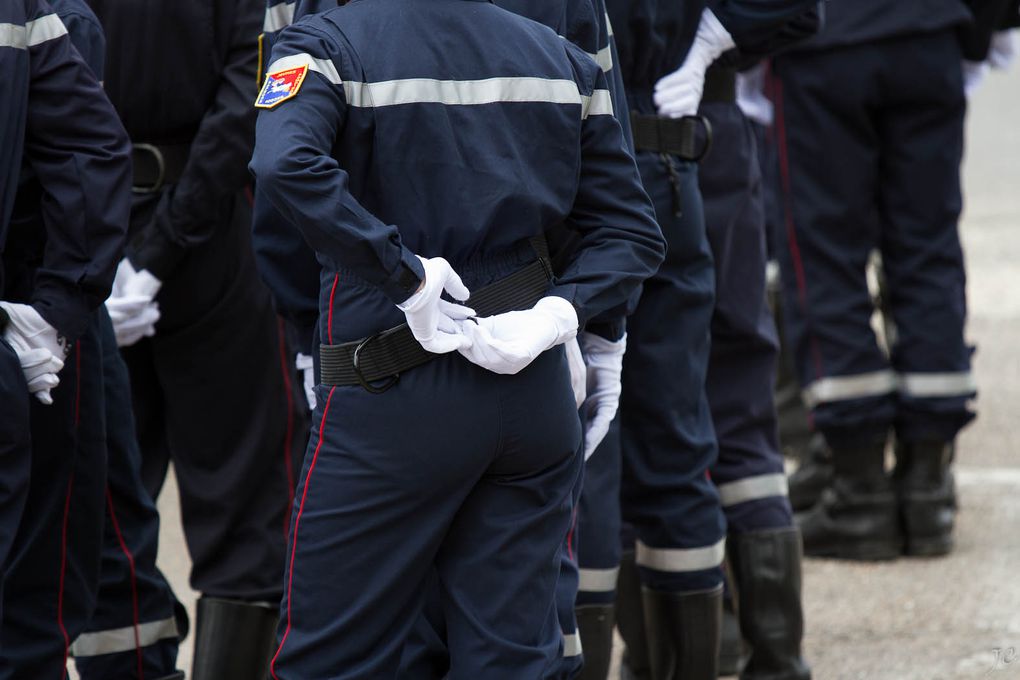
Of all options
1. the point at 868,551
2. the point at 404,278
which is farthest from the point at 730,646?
the point at 404,278

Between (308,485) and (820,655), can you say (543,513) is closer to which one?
(308,485)

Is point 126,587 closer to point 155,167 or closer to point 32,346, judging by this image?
point 32,346

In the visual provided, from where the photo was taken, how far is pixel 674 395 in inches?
135

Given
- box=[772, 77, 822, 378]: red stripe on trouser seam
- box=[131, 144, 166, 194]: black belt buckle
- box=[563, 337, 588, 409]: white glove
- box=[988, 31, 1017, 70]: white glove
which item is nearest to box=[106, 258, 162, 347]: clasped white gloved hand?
box=[131, 144, 166, 194]: black belt buckle

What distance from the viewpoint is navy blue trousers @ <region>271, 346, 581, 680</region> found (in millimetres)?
2432

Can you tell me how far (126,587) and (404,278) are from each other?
130 cm

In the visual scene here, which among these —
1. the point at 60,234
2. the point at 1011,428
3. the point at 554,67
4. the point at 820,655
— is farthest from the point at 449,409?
the point at 1011,428

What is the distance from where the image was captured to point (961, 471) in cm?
579

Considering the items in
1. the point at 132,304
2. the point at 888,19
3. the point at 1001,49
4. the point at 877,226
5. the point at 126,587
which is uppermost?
the point at 132,304

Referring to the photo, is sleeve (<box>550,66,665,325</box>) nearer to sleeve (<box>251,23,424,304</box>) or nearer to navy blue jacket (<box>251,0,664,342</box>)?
navy blue jacket (<box>251,0,664,342</box>)

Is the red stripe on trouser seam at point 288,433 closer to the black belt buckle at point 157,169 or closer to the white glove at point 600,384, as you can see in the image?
the black belt buckle at point 157,169

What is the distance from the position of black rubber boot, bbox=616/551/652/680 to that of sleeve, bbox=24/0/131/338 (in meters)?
1.50

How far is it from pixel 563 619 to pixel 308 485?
1.94 feet

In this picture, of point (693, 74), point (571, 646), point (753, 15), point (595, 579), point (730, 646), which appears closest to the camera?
point (571, 646)
